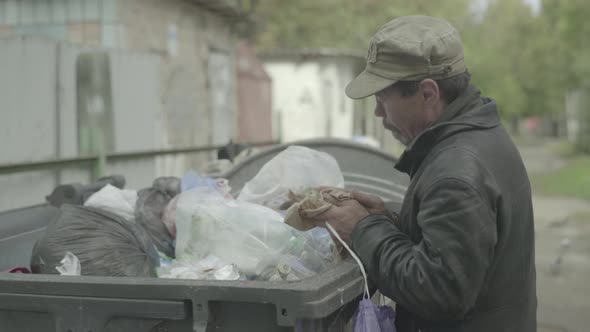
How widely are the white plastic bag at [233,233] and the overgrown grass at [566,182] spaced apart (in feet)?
46.1

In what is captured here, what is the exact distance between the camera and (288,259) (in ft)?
8.02

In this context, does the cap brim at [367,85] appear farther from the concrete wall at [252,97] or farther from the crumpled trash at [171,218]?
the concrete wall at [252,97]

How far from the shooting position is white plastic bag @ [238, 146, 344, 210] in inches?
126

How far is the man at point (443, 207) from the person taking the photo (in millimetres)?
1898

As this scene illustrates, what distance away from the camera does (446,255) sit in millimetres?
1878

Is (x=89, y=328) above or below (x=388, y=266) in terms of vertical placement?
below

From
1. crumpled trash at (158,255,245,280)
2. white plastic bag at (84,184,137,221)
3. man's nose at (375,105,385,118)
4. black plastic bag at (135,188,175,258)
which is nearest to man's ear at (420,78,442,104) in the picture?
man's nose at (375,105,385,118)

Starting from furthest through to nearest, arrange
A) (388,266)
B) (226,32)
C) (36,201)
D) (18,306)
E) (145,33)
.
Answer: (226,32)
(145,33)
(36,201)
(18,306)
(388,266)

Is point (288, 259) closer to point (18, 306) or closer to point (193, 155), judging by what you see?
point (18, 306)

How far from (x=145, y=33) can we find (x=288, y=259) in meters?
8.23

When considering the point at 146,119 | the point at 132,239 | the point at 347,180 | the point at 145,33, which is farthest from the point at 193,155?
the point at 132,239

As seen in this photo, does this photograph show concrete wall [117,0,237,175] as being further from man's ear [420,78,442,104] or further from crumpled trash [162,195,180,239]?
man's ear [420,78,442,104]

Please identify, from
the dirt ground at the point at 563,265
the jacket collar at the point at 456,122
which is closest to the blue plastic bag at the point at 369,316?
the jacket collar at the point at 456,122

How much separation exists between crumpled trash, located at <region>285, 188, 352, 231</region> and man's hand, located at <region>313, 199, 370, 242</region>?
0.02 metres
